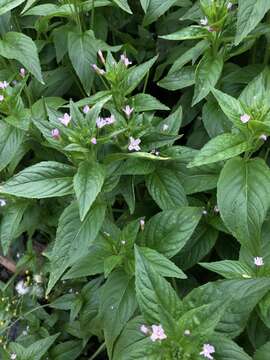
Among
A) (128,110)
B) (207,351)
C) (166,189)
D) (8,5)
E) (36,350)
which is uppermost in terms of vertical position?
(8,5)

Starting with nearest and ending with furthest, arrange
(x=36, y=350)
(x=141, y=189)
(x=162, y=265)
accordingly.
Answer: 1. (x=162, y=265)
2. (x=36, y=350)
3. (x=141, y=189)

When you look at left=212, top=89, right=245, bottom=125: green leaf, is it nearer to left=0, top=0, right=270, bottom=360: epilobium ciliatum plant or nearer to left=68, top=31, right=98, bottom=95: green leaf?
left=0, top=0, right=270, bottom=360: epilobium ciliatum plant

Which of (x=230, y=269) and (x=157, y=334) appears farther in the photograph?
(x=230, y=269)

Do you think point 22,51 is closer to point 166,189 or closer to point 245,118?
point 166,189

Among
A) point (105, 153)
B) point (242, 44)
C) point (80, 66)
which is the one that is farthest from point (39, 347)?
point (242, 44)

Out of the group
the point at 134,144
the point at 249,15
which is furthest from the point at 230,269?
the point at 249,15

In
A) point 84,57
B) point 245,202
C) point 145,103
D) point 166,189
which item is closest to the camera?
point 245,202
